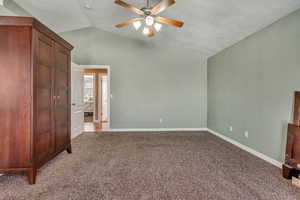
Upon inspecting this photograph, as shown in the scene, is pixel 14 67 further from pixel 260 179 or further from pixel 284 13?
pixel 284 13

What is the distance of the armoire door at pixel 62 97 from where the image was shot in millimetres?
2934

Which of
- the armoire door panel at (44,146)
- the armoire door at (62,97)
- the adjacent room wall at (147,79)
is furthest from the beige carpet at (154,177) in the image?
the adjacent room wall at (147,79)

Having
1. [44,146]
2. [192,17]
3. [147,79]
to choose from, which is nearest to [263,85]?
[192,17]

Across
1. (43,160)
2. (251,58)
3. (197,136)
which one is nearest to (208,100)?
(197,136)

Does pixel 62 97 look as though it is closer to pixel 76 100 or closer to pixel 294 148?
pixel 76 100

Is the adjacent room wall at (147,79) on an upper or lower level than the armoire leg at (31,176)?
upper

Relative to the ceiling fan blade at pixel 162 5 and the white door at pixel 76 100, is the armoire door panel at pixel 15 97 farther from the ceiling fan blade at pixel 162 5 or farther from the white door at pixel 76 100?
the white door at pixel 76 100

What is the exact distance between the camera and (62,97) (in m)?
3.17

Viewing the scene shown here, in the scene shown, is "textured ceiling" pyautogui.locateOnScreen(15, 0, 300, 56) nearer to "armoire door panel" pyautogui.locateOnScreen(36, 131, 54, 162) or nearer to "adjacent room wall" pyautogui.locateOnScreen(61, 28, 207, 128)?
"adjacent room wall" pyautogui.locateOnScreen(61, 28, 207, 128)

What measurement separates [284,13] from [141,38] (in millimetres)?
3766

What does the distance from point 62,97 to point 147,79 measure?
3.00 meters

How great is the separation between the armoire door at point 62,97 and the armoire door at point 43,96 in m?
0.17

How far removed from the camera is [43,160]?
8.10ft

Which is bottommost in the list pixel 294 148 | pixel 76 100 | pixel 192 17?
pixel 294 148
